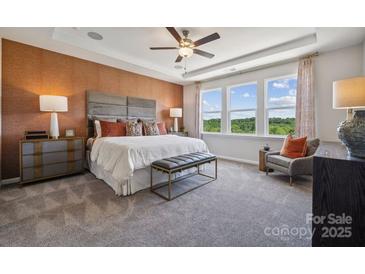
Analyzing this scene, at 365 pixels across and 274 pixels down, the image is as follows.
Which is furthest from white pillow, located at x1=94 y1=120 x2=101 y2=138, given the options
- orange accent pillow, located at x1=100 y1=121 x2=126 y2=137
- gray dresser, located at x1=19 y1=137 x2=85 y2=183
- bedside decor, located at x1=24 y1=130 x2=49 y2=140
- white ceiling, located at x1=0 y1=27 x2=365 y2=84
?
white ceiling, located at x1=0 y1=27 x2=365 y2=84

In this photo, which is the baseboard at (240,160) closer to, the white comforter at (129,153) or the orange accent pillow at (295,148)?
the orange accent pillow at (295,148)

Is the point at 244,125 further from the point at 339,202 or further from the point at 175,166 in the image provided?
the point at 339,202

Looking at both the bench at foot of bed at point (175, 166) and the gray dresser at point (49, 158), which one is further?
the gray dresser at point (49, 158)

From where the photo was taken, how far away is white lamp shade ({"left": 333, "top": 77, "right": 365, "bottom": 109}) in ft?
4.49

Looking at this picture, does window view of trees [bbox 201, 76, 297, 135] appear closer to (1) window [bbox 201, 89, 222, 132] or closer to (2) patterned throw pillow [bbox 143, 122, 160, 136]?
(1) window [bbox 201, 89, 222, 132]

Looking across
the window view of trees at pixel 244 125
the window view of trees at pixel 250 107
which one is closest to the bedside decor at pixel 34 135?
the window view of trees at pixel 250 107

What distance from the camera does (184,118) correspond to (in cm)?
641

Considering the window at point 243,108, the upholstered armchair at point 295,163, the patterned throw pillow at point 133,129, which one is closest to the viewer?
the upholstered armchair at point 295,163

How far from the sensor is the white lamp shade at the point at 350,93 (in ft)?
4.49

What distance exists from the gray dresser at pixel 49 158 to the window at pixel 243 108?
4.07m

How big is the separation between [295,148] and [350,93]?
2.01 m
